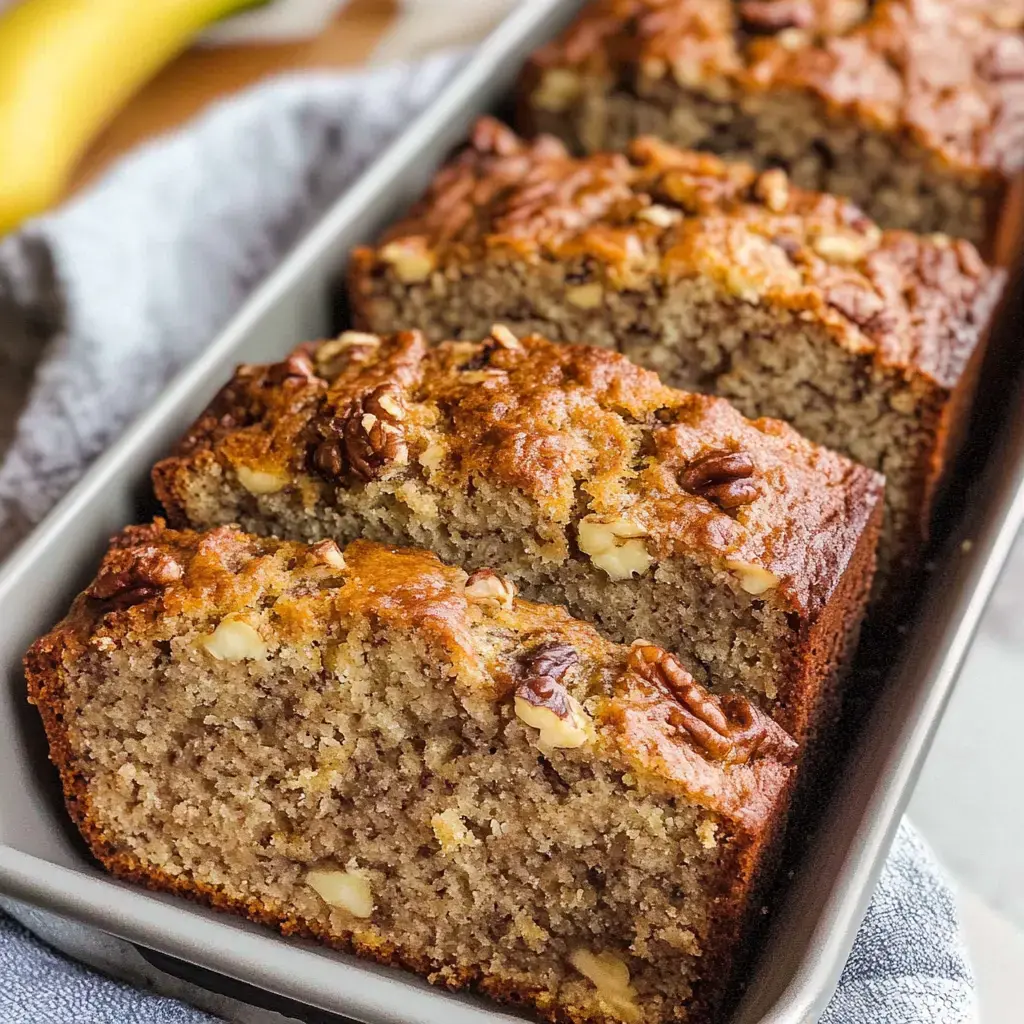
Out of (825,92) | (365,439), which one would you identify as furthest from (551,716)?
(825,92)

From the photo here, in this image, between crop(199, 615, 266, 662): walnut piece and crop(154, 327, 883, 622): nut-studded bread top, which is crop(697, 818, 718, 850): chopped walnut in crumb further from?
crop(199, 615, 266, 662): walnut piece

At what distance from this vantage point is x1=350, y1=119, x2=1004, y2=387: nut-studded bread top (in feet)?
8.60

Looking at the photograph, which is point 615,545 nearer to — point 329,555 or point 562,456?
point 562,456

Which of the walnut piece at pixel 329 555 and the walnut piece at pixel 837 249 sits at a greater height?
the walnut piece at pixel 837 249

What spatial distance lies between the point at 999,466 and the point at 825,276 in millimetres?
482

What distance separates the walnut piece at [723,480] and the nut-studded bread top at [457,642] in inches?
11.0

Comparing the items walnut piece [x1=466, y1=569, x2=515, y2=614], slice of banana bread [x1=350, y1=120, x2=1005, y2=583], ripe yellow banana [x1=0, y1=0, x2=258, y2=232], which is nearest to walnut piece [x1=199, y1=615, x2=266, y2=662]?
walnut piece [x1=466, y1=569, x2=515, y2=614]

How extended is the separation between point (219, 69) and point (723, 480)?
10.5 ft

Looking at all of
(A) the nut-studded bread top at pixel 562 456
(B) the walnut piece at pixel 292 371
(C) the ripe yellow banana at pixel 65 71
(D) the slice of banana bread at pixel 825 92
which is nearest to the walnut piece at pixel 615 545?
(A) the nut-studded bread top at pixel 562 456

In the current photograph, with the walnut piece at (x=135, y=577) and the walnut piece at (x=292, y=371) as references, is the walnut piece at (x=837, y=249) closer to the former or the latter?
the walnut piece at (x=292, y=371)

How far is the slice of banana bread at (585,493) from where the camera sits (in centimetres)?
217

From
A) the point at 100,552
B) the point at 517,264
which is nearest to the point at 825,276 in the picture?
the point at 517,264

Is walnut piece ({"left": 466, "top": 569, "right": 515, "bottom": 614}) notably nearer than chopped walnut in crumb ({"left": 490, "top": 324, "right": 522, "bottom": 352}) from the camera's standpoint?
Yes

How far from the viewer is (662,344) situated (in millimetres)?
2682
